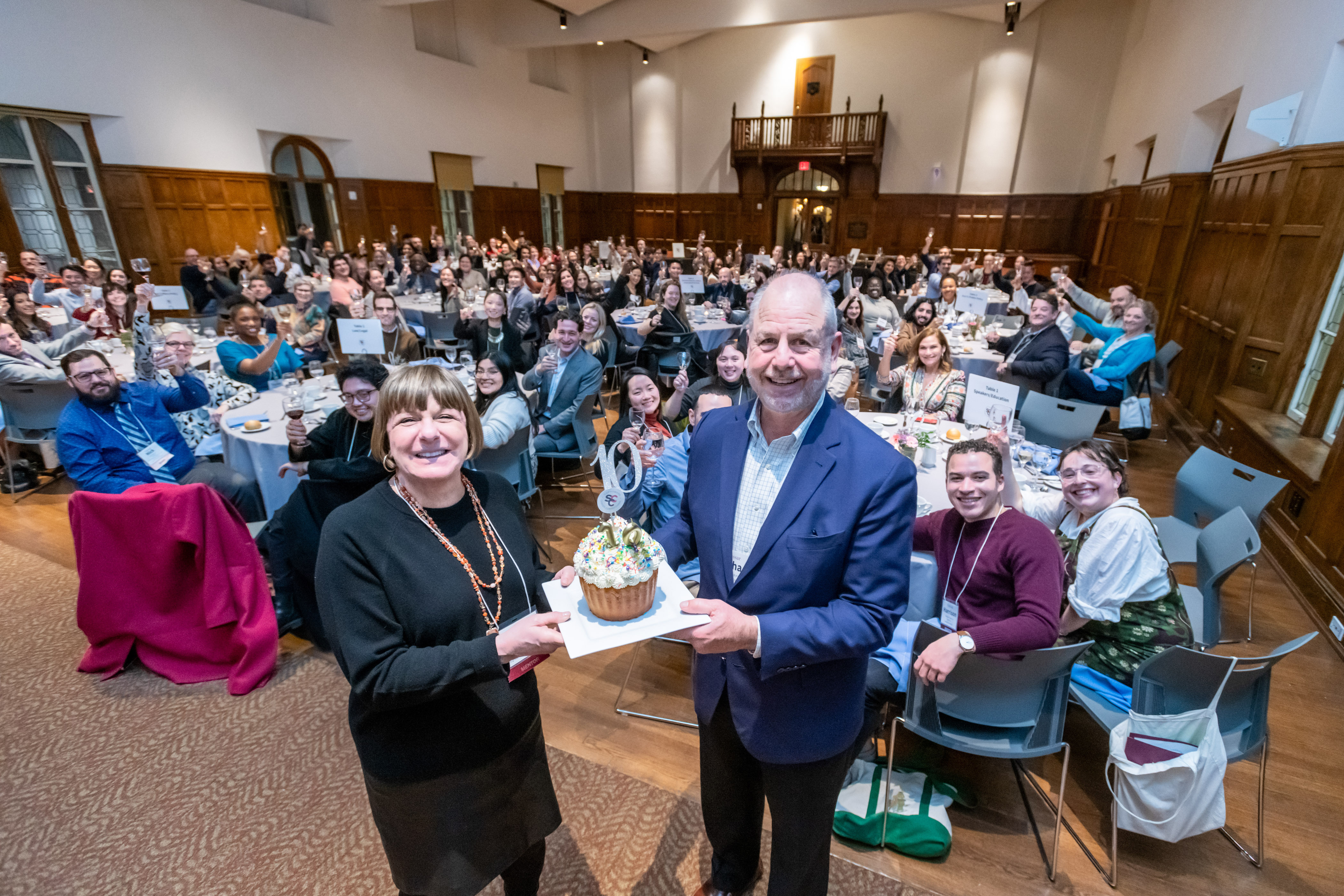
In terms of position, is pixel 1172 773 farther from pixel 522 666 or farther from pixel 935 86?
pixel 935 86

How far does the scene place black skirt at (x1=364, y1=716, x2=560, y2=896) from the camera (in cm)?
152

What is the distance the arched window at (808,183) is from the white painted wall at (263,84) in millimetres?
7543

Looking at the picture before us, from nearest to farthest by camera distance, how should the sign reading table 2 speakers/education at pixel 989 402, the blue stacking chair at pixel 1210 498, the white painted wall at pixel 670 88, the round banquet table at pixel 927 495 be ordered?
the round banquet table at pixel 927 495 → the blue stacking chair at pixel 1210 498 → the sign reading table 2 speakers/education at pixel 989 402 → the white painted wall at pixel 670 88

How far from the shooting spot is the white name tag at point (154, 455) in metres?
3.62

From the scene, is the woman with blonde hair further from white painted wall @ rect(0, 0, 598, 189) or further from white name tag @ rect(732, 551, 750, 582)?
white painted wall @ rect(0, 0, 598, 189)

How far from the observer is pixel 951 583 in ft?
7.89

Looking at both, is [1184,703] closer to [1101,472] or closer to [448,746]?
[1101,472]

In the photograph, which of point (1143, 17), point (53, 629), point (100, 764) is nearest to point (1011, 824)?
point (100, 764)

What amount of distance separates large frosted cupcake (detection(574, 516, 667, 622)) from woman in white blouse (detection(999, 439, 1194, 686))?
1787 mm

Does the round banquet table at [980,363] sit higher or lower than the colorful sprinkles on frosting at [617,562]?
lower

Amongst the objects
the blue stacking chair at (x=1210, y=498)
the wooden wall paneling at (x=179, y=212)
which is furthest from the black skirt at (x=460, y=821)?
the wooden wall paneling at (x=179, y=212)

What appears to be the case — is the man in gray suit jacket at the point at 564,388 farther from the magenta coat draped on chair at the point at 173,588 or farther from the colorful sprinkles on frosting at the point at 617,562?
the colorful sprinkles on frosting at the point at 617,562

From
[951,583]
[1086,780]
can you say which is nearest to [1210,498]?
[1086,780]

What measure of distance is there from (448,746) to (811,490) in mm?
1063
